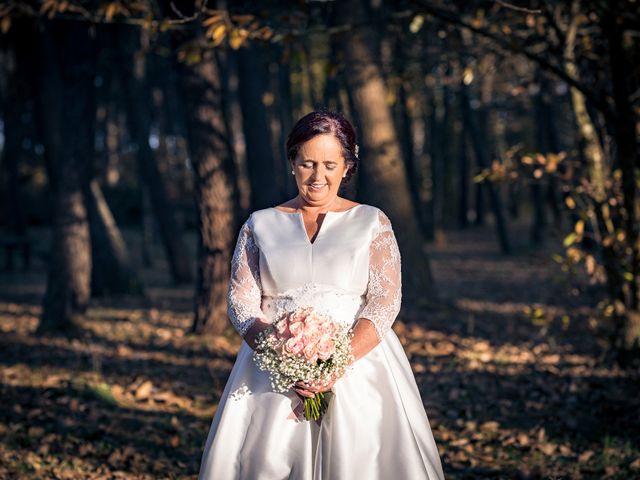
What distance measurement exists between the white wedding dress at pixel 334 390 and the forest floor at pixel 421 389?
2.11 meters

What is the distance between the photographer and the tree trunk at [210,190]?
985cm

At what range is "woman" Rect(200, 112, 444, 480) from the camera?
3539mm

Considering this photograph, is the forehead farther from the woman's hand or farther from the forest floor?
the forest floor

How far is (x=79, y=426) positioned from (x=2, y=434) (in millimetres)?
629

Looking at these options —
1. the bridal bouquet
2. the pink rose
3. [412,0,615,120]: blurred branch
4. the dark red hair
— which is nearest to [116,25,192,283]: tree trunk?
[412,0,615,120]: blurred branch

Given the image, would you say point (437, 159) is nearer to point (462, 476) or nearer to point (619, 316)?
point (619, 316)

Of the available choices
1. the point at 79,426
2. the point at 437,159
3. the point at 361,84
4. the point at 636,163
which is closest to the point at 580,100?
the point at 636,163

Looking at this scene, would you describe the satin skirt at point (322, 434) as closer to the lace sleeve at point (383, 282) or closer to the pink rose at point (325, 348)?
the lace sleeve at point (383, 282)

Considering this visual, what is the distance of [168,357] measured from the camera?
925 centimetres

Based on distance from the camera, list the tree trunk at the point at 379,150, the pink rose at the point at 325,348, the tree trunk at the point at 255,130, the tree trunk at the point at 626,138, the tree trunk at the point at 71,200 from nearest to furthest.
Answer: the pink rose at the point at 325,348, the tree trunk at the point at 626,138, the tree trunk at the point at 71,200, the tree trunk at the point at 379,150, the tree trunk at the point at 255,130

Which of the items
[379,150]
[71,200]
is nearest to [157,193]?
[71,200]

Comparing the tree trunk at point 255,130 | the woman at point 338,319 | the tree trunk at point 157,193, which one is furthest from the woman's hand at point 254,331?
the tree trunk at point 157,193

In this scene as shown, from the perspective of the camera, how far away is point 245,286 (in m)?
3.66

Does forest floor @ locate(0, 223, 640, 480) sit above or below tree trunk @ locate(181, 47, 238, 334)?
below
